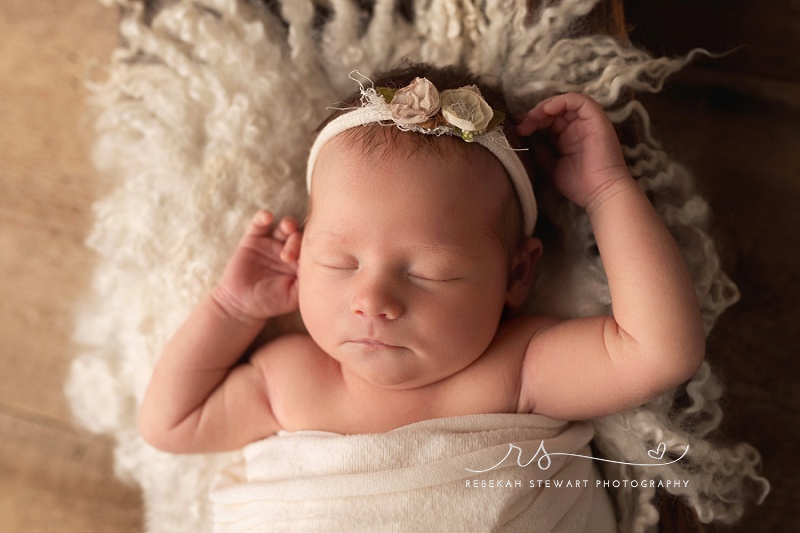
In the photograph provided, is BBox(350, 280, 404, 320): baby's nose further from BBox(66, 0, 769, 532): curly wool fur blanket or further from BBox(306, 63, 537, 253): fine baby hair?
BBox(66, 0, 769, 532): curly wool fur blanket

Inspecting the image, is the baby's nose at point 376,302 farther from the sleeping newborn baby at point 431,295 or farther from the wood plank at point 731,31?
the wood plank at point 731,31

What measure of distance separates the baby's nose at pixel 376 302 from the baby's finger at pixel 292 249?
0.26 meters

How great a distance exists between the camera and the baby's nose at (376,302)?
1092mm

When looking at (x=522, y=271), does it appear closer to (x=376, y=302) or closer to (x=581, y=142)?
(x=581, y=142)

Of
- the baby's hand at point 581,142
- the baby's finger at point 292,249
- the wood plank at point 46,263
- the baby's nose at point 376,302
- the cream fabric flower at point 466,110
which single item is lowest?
the wood plank at point 46,263

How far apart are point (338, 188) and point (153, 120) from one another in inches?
20.0

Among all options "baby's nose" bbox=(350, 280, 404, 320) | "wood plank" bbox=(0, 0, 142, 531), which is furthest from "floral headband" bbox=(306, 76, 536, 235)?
"wood plank" bbox=(0, 0, 142, 531)

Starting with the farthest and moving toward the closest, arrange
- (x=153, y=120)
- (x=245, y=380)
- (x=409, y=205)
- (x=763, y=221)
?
(x=763, y=221), (x=153, y=120), (x=245, y=380), (x=409, y=205)

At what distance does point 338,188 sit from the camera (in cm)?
118

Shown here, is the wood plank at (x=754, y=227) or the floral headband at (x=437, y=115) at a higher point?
the floral headband at (x=437, y=115)

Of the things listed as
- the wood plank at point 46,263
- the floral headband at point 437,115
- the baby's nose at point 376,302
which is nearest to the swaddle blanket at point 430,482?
the baby's nose at point 376,302

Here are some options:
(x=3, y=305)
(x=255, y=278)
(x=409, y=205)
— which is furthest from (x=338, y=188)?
(x=3, y=305)

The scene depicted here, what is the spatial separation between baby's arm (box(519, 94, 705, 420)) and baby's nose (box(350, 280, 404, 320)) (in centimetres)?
29

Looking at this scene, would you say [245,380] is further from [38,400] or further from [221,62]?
[38,400]
